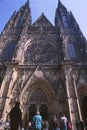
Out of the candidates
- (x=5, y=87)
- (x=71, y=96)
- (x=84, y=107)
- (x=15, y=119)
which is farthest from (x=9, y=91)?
(x=15, y=119)

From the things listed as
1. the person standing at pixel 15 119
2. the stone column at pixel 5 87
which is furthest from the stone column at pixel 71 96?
the person standing at pixel 15 119

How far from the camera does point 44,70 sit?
16.3 metres

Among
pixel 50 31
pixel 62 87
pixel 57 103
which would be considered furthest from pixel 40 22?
pixel 57 103

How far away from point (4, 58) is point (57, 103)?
7.80 meters

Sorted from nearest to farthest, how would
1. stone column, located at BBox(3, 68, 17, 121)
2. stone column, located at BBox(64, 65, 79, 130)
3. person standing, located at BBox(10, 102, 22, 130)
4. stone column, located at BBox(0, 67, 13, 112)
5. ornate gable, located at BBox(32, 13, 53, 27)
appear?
1. person standing, located at BBox(10, 102, 22, 130)
2. stone column, located at BBox(64, 65, 79, 130)
3. stone column, located at BBox(3, 68, 17, 121)
4. stone column, located at BBox(0, 67, 13, 112)
5. ornate gable, located at BBox(32, 13, 53, 27)

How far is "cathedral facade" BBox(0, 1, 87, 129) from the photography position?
14.0 m

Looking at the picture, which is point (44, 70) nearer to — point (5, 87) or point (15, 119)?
point (5, 87)

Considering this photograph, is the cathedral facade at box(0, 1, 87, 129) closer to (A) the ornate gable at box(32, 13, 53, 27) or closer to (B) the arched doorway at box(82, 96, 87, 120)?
(B) the arched doorway at box(82, 96, 87, 120)

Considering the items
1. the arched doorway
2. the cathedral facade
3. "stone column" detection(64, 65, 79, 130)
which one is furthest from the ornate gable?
the arched doorway

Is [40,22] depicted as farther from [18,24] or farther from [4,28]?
[4,28]

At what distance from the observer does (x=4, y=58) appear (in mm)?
17938

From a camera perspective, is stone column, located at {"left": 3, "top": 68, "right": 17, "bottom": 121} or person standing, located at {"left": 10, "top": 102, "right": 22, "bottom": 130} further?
stone column, located at {"left": 3, "top": 68, "right": 17, "bottom": 121}

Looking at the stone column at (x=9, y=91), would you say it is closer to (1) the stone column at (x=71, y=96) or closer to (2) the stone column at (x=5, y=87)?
(2) the stone column at (x=5, y=87)

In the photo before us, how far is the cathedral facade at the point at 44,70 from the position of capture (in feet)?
46.0
